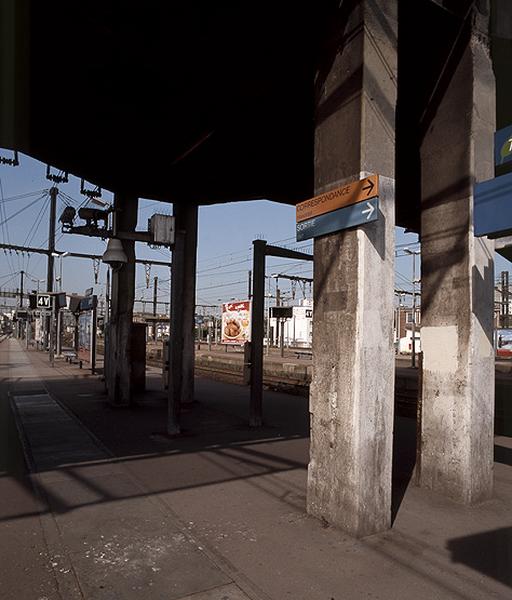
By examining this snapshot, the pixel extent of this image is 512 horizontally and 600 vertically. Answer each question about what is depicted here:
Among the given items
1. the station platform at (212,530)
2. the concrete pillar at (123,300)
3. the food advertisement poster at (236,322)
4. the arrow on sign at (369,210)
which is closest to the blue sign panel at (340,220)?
the arrow on sign at (369,210)

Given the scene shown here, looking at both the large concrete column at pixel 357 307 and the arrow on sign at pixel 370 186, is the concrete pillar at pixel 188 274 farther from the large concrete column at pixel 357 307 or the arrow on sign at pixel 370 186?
the arrow on sign at pixel 370 186

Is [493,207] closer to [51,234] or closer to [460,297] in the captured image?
[460,297]

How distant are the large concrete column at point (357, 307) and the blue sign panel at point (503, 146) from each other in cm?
137

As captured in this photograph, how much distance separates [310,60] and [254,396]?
249 inches

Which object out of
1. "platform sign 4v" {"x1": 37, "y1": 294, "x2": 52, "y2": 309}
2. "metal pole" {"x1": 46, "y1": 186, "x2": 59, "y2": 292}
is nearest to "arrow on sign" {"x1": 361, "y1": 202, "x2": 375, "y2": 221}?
"platform sign 4v" {"x1": 37, "y1": 294, "x2": 52, "y2": 309}

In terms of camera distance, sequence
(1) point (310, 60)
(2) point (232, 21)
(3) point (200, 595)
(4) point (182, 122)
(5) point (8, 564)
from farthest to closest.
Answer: (4) point (182, 122), (1) point (310, 60), (2) point (232, 21), (5) point (8, 564), (3) point (200, 595)

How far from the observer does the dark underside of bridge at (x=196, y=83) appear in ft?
20.0

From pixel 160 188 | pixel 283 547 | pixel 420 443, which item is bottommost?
pixel 283 547

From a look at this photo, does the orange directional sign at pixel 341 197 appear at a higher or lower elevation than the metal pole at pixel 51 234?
lower

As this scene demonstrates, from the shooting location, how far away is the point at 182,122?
31.3 feet

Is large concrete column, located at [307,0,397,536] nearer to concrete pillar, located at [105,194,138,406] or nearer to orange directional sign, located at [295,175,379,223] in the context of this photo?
orange directional sign, located at [295,175,379,223]

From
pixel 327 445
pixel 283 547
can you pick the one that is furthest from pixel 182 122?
pixel 283 547

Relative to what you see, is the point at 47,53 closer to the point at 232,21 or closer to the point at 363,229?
the point at 232,21

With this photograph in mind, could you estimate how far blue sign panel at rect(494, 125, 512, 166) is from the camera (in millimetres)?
5419
